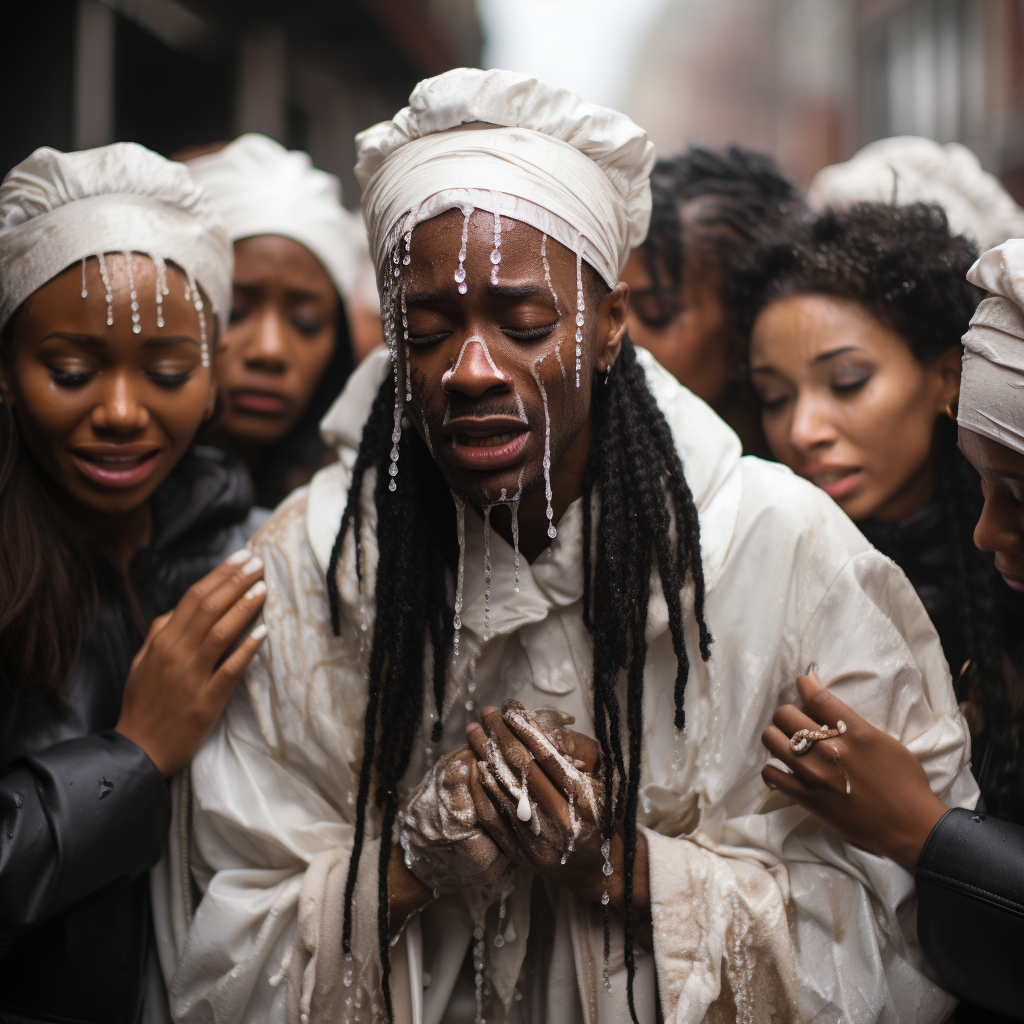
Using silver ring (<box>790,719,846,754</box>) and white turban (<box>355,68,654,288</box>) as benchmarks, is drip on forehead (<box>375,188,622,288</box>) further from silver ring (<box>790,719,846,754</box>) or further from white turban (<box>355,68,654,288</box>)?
silver ring (<box>790,719,846,754</box>)

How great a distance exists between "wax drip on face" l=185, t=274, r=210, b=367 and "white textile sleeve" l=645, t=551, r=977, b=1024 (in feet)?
5.47

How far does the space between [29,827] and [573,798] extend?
119cm

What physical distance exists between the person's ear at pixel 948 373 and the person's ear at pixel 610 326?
106 cm

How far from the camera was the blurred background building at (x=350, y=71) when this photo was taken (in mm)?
4094

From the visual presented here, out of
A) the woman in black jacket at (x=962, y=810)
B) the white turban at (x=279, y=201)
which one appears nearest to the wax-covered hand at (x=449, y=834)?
the woman in black jacket at (x=962, y=810)

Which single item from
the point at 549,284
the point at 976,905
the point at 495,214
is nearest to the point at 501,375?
the point at 549,284

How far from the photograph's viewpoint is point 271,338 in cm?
342

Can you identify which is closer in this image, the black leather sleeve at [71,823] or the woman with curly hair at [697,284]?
the black leather sleeve at [71,823]

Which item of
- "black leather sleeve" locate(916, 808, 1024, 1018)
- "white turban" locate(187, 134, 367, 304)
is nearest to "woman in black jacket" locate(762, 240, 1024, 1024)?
"black leather sleeve" locate(916, 808, 1024, 1018)

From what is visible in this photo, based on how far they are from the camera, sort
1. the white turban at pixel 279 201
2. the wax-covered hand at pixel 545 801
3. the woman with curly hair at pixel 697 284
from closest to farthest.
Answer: the wax-covered hand at pixel 545 801
the woman with curly hair at pixel 697 284
the white turban at pixel 279 201

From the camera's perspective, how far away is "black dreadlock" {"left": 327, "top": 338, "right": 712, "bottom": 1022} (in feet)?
6.72

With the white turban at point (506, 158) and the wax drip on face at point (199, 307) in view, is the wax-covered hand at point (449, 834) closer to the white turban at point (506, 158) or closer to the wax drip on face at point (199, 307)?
the white turban at point (506, 158)

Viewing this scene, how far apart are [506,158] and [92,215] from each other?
1134 millimetres

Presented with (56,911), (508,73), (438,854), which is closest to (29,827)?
(56,911)
